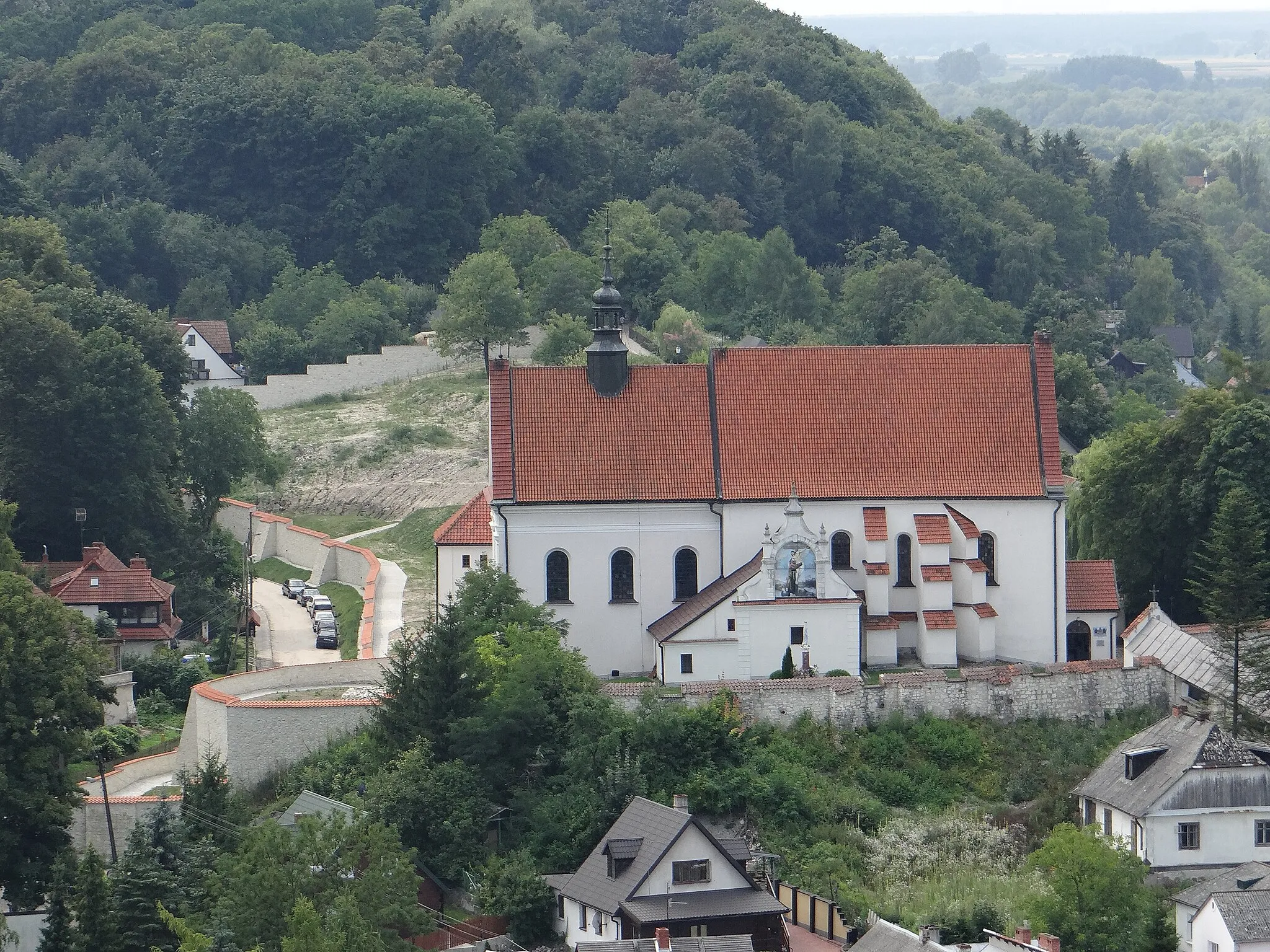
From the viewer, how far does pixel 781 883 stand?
5434cm

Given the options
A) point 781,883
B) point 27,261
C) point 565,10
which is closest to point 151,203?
point 27,261

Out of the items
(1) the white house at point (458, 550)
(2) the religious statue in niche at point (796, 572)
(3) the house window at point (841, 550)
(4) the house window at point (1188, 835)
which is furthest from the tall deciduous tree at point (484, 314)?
(4) the house window at point (1188, 835)

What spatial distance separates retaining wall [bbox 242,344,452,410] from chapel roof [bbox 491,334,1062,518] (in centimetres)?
3452

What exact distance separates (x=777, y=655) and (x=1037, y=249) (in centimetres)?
7985

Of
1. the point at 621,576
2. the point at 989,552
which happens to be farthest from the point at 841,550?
the point at 621,576

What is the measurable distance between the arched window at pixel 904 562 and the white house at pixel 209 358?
4393 centimetres

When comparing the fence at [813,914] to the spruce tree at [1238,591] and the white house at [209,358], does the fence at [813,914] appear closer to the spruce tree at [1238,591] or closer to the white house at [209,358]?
the spruce tree at [1238,591]

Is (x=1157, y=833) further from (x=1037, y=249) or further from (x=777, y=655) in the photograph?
(x=1037, y=249)

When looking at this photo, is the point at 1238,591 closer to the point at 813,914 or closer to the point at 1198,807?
the point at 1198,807

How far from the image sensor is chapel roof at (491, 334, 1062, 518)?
64.8m

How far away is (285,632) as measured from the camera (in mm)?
77250

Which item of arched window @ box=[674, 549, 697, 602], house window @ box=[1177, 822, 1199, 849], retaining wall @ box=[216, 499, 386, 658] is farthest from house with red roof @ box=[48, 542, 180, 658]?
house window @ box=[1177, 822, 1199, 849]

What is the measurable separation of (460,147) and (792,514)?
62.8 meters

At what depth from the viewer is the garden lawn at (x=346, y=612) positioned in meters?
73.6
